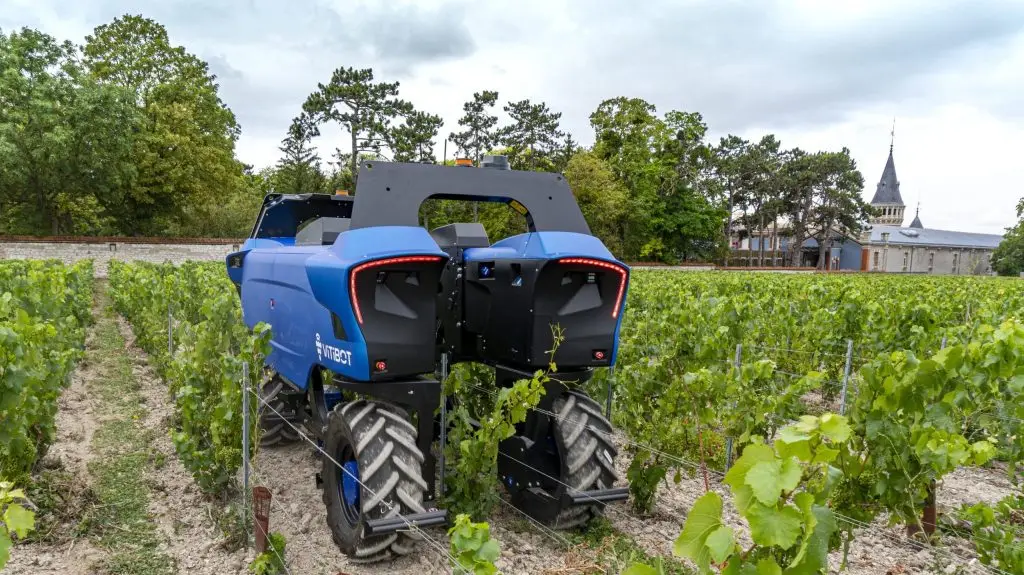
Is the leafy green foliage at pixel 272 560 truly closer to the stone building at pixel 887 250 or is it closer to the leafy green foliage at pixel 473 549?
the leafy green foliage at pixel 473 549

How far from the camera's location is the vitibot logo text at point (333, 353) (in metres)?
4.01

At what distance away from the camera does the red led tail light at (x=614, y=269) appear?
13.4 feet

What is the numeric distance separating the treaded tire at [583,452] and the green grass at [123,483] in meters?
2.47

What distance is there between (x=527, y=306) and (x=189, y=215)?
4949 cm

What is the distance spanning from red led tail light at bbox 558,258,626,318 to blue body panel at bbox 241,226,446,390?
792 millimetres

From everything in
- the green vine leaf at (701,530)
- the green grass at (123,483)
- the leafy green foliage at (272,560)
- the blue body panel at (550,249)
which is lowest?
the green grass at (123,483)

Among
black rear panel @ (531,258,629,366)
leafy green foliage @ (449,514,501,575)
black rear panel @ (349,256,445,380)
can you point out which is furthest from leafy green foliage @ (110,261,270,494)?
leafy green foliage @ (449,514,501,575)

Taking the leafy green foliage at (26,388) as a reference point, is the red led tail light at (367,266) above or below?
above

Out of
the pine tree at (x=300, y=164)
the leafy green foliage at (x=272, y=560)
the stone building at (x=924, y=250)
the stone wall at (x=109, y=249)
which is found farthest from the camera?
the stone building at (x=924, y=250)

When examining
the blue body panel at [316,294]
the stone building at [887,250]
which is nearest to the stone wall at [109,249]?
the blue body panel at [316,294]

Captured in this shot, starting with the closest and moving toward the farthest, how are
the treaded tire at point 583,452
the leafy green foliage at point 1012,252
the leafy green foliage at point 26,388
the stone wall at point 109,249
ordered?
the treaded tire at point 583,452, the leafy green foliage at point 26,388, the stone wall at point 109,249, the leafy green foliage at point 1012,252

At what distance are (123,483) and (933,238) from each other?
10671cm

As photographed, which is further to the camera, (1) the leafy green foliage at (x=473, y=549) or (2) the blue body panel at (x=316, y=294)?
(2) the blue body panel at (x=316, y=294)

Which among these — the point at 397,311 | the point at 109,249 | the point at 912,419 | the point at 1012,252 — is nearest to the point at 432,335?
the point at 397,311
